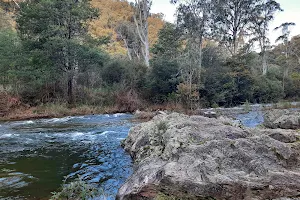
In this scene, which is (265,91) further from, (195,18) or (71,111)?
(71,111)

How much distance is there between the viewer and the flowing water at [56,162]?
3.87 meters

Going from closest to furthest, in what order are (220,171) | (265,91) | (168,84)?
(220,171) < (168,84) < (265,91)

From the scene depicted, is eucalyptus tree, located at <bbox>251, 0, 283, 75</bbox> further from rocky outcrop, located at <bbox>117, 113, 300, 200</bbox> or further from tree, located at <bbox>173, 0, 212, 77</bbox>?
A: rocky outcrop, located at <bbox>117, 113, 300, 200</bbox>

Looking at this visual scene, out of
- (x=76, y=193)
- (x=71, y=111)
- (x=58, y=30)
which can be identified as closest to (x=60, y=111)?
(x=71, y=111)

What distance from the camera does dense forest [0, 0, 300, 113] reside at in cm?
1584

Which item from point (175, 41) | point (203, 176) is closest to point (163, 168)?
point (203, 176)

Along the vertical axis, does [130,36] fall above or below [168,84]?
above

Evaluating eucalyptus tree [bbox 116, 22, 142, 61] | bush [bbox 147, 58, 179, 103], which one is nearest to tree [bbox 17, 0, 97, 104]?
bush [bbox 147, 58, 179, 103]

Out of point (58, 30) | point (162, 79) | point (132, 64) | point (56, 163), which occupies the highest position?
point (58, 30)

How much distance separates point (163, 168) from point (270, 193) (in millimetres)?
1169

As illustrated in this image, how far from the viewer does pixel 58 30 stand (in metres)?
15.7

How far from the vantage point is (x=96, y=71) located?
64.4ft

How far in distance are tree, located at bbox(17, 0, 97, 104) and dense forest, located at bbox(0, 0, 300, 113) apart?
0.06 metres

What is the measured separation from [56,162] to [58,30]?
1242 centimetres
